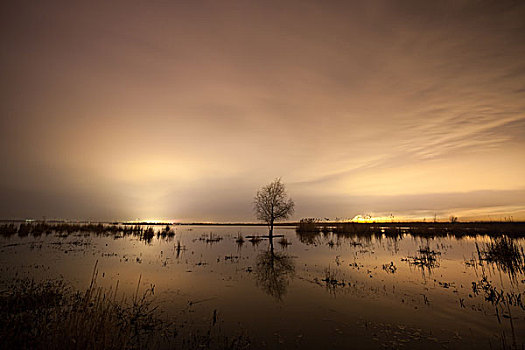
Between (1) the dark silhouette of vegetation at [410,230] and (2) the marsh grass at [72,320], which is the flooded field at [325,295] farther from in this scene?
(1) the dark silhouette of vegetation at [410,230]

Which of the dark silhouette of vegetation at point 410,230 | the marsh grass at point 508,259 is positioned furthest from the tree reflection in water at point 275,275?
the dark silhouette of vegetation at point 410,230

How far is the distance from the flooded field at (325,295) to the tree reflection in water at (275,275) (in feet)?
0.18

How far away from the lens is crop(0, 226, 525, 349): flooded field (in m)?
6.50

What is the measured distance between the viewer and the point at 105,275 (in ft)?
41.9

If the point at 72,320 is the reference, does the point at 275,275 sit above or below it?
below

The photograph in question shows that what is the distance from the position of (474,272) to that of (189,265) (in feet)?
56.8

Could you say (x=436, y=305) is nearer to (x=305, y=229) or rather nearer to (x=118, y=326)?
(x=118, y=326)

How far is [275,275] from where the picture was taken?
13.6 m

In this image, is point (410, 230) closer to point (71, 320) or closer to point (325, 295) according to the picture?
point (325, 295)

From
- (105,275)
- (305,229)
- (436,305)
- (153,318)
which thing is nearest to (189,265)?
(105,275)

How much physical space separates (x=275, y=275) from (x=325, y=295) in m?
4.07

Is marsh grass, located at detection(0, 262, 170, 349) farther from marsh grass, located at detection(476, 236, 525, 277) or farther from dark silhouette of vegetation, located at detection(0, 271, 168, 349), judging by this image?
marsh grass, located at detection(476, 236, 525, 277)

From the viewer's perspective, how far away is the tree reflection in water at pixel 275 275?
10834 millimetres

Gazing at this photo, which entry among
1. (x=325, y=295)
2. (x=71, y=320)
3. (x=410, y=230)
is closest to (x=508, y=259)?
(x=325, y=295)
